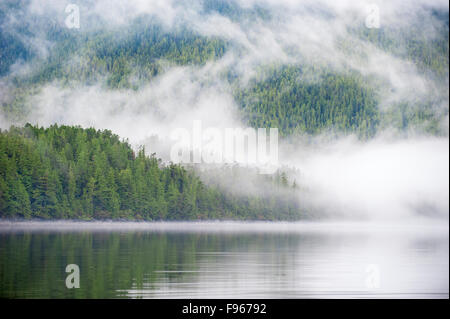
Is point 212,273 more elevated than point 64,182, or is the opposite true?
point 64,182

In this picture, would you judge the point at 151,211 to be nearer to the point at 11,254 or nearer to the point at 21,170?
the point at 21,170

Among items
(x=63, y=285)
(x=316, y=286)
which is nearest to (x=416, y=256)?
(x=316, y=286)

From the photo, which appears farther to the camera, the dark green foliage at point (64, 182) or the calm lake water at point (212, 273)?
the dark green foliage at point (64, 182)

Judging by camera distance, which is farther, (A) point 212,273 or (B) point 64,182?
(B) point 64,182

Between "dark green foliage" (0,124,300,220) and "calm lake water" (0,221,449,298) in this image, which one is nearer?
"calm lake water" (0,221,449,298)

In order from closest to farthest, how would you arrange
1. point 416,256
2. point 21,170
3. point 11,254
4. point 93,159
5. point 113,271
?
1. point 113,271
2. point 11,254
3. point 416,256
4. point 21,170
5. point 93,159

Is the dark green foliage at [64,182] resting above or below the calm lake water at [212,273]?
above

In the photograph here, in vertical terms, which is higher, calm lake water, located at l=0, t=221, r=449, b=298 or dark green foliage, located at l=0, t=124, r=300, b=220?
dark green foliage, located at l=0, t=124, r=300, b=220
